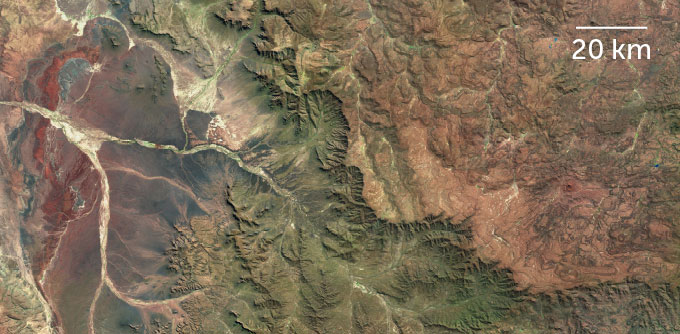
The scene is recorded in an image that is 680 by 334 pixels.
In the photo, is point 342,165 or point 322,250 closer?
point 342,165

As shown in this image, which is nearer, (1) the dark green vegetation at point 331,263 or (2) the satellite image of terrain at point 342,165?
(2) the satellite image of terrain at point 342,165

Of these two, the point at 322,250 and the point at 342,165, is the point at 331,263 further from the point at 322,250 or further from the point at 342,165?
the point at 342,165

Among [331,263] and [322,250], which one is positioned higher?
[322,250]

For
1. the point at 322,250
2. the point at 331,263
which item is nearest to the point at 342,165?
the point at 322,250

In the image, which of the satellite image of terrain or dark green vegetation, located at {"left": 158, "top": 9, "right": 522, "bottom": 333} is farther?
dark green vegetation, located at {"left": 158, "top": 9, "right": 522, "bottom": 333}

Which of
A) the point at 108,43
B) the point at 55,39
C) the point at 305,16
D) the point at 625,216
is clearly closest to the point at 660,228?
the point at 625,216

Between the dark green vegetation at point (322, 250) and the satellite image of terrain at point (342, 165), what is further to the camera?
the dark green vegetation at point (322, 250)

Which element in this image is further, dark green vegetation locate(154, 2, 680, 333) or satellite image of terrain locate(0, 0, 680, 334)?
dark green vegetation locate(154, 2, 680, 333)

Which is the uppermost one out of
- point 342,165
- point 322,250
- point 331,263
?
point 342,165
